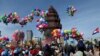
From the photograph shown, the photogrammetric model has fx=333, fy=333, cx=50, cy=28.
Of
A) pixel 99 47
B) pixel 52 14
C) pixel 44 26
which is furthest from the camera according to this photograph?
pixel 52 14

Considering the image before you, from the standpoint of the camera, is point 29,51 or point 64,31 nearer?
point 29,51

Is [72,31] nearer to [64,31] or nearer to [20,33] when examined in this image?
[64,31]

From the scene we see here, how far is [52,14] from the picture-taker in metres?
70.9

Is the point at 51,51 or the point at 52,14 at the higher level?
the point at 52,14

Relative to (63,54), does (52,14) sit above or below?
above

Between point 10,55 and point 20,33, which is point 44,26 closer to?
point 20,33

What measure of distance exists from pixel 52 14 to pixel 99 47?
190ft

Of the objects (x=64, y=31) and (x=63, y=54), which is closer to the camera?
(x=63, y=54)

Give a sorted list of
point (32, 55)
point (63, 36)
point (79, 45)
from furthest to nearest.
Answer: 1. point (63, 36)
2. point (32, 55)
3. point (79, 45)

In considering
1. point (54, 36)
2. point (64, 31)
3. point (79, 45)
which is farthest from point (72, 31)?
point (79, 45)

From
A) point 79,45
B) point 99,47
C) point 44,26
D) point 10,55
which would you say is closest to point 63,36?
point 44,26

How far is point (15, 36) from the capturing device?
3177cm

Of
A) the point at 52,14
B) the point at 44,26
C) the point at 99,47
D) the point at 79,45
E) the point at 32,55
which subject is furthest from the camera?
the point at 52,14

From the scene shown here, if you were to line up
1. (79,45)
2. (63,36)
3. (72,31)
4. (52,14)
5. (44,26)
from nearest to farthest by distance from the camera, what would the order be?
(79,45) → (44,26) → (63,36) → (72,31) → (52,14)
